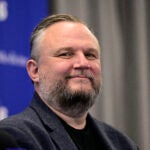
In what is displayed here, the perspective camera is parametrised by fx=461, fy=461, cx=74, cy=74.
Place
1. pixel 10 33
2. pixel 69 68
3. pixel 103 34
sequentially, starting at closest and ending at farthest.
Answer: pixel 69 68, pixel 10 33, pixel 103 34

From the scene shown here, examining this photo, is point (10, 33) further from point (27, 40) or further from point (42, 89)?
point (42, 89)

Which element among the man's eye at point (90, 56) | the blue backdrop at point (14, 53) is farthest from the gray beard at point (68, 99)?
the blue backdrop at point (14, 53)

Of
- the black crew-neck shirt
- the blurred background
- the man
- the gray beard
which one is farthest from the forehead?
the blurred background

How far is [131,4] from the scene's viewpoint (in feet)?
12.0

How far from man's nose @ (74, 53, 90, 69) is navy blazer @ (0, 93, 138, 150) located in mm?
201

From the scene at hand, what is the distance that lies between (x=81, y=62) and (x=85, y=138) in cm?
31

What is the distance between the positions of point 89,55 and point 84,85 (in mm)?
130

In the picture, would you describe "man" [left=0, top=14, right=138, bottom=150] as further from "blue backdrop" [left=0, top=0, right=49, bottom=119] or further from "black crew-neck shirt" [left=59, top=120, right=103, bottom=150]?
"blue backdrop" [left=0, top=0, right=49, bottom=119]

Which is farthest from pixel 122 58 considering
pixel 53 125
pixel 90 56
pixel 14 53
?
pixel 53 125

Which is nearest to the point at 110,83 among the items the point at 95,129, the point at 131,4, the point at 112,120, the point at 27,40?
the point at 112,120

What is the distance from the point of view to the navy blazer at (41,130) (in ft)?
4.86

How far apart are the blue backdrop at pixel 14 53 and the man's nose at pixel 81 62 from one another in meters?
0.50

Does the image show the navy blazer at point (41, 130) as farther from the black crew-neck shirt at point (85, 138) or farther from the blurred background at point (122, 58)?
the blurred background at point (122, 58)

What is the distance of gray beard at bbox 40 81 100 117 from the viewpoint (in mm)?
1788
